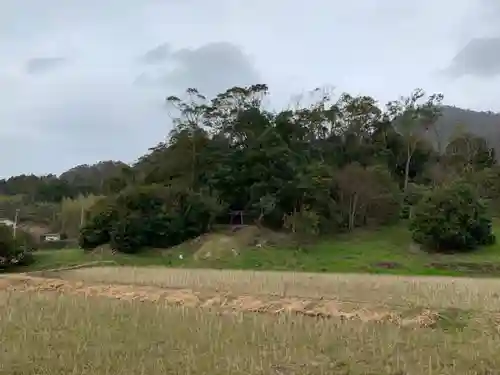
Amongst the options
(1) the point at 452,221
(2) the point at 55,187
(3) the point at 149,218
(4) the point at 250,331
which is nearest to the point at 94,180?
(2) the point at 55,187

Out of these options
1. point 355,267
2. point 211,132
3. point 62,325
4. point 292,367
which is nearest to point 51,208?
point 211,132

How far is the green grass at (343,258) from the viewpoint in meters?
36.4

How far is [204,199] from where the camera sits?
1865 inches

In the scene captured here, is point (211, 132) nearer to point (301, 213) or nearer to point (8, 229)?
point (301, 213)

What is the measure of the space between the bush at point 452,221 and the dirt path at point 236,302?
80.5ft

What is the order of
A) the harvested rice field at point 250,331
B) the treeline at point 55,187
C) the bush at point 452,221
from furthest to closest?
the treeline at point 55,187
the bush at point 452,221
the harvested rice field at point 250,331

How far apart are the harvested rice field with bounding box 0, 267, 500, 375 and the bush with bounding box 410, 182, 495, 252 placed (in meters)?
18.9

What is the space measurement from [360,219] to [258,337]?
3922cm

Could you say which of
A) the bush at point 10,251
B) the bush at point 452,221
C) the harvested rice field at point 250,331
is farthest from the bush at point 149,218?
the harvested rice field at point 250,331

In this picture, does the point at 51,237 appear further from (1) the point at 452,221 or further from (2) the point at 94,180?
(1) the point at 452,221

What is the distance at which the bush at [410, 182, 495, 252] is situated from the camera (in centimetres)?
4078

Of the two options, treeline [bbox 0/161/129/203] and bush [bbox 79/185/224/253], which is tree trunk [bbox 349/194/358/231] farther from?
treeline [bbox 0/161/129/203]

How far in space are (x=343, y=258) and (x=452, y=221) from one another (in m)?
8.13

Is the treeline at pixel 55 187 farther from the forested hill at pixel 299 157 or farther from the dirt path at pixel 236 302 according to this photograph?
the dirt path at pixel 236 302
